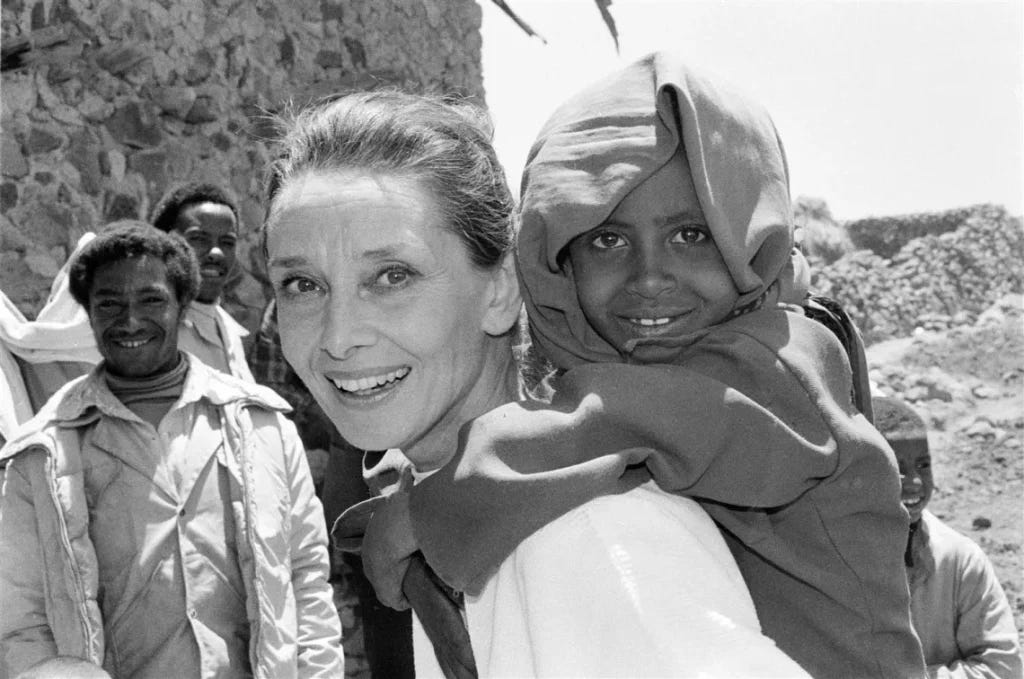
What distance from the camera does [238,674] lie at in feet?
9.75

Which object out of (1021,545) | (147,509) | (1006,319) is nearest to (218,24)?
(147,509)

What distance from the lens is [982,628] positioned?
369cm

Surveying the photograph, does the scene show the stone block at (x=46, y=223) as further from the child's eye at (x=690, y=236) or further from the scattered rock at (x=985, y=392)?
the scattered rock at (x=985, y=392)

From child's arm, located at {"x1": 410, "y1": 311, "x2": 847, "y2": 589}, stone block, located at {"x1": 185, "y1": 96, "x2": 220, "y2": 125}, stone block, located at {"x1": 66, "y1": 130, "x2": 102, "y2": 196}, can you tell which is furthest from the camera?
stone block, located at {"x1": 185, "y1": 96, "x2": 220, "y2": 125}

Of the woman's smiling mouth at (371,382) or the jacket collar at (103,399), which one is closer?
the woman's smiling mouth at (371,382)

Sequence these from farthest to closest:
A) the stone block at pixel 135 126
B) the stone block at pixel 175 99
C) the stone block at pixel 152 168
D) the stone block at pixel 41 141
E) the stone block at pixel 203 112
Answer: the stone block at pixel 203 112 < the stone block at pixel 175 99 < the stone block at pixel 152 168 < the stone block at pixel 135 126 < the stone block at pixel 41 141

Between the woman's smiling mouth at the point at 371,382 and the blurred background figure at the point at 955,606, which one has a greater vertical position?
the woman's smiling mouth at the point at 371,382

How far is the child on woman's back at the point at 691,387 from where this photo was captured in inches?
51.6

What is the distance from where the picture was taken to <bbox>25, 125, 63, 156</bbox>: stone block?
15.1 ft

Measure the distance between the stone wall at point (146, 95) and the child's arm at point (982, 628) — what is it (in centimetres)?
279

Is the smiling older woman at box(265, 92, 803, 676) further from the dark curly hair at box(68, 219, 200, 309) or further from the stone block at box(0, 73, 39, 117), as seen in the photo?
the stone block at box(0, 73, 39, 117)

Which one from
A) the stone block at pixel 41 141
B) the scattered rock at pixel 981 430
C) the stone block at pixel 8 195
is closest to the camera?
the stone block at pixel 8 195

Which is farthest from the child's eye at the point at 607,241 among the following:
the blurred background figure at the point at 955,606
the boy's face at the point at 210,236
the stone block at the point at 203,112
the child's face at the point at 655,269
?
the stone block at the point at 203,112

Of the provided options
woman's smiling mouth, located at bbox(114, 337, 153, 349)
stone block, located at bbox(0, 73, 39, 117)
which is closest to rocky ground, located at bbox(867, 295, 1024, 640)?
woman's smiling mouth, located at bbox(114, 337, 153, 349)
